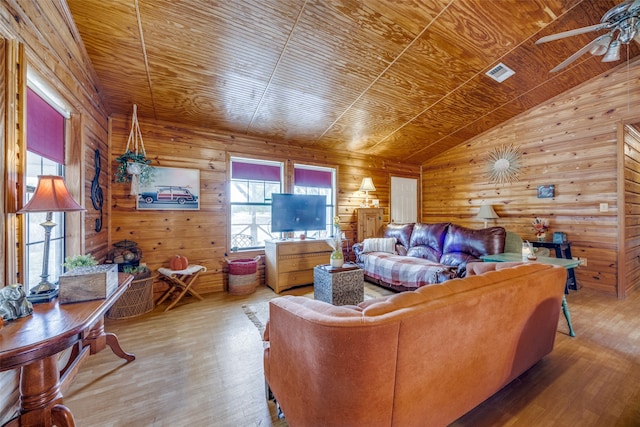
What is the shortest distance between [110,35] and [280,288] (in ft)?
11.1

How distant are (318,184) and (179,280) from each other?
9.33ft

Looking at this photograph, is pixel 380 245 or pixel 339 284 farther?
pixel 380 245

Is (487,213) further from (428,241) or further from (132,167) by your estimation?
(132,167)

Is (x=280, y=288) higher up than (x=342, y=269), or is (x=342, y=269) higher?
(x=342, y=269)

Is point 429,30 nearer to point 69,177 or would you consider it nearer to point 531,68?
point 531,68

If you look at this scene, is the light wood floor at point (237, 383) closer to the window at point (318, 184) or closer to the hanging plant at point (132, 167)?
the hanging plant at point (132, 167)

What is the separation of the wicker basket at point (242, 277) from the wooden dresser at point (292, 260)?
319mm

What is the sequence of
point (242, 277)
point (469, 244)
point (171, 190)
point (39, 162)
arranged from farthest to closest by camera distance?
1. point (242, 277)
2. point (171, 190)
3. point (469, 244)
4. point (39, 162)

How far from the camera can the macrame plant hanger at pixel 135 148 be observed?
123 inches

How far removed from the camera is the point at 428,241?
4.02m

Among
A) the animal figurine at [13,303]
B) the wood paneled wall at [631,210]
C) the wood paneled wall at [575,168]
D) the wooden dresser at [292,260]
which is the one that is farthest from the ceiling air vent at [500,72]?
the animal figurine at [13,303]

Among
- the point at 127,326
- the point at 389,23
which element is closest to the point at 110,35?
the point at 389,23

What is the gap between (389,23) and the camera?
2.46 m

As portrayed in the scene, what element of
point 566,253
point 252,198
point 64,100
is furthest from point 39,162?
point 566,253
